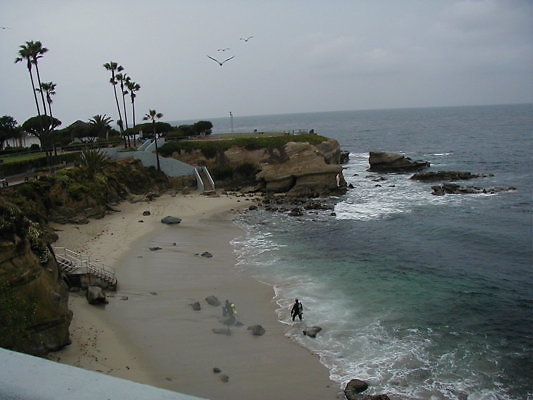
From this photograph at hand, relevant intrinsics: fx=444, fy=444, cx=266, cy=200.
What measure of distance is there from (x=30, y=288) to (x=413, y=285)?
18386mm

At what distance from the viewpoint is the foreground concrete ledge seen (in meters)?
2.37

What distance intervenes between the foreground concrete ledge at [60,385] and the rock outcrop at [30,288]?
12061mm

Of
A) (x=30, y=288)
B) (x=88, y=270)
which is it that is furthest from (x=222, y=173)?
(x=30, y=288)

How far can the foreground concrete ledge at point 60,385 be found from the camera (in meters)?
2.37

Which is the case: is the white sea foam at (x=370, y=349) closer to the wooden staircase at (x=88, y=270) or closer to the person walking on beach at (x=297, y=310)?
the person walking on beach at (x=297, y=310)

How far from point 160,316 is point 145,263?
7.58 meters

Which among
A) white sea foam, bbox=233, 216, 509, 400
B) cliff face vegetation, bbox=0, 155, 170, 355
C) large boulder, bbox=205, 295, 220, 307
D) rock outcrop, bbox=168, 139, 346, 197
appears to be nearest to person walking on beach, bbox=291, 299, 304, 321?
white sea foam, bbox=233, 216, 509, 400

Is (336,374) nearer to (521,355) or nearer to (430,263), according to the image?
(521,355)

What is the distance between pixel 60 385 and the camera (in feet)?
7.98

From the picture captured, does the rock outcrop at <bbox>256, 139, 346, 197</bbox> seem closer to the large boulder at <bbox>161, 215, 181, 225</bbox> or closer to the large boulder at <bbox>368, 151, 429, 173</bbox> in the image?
the large boulder at <bbox>161, 215, 181, 225</bbox>

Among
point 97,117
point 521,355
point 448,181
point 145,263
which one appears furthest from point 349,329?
point 97,117

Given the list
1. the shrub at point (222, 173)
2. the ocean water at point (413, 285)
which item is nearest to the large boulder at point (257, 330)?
the ocean water at point (413, 285)

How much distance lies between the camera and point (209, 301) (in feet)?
71.4

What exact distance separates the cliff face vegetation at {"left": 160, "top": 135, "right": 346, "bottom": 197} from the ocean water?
5044 millimetres
